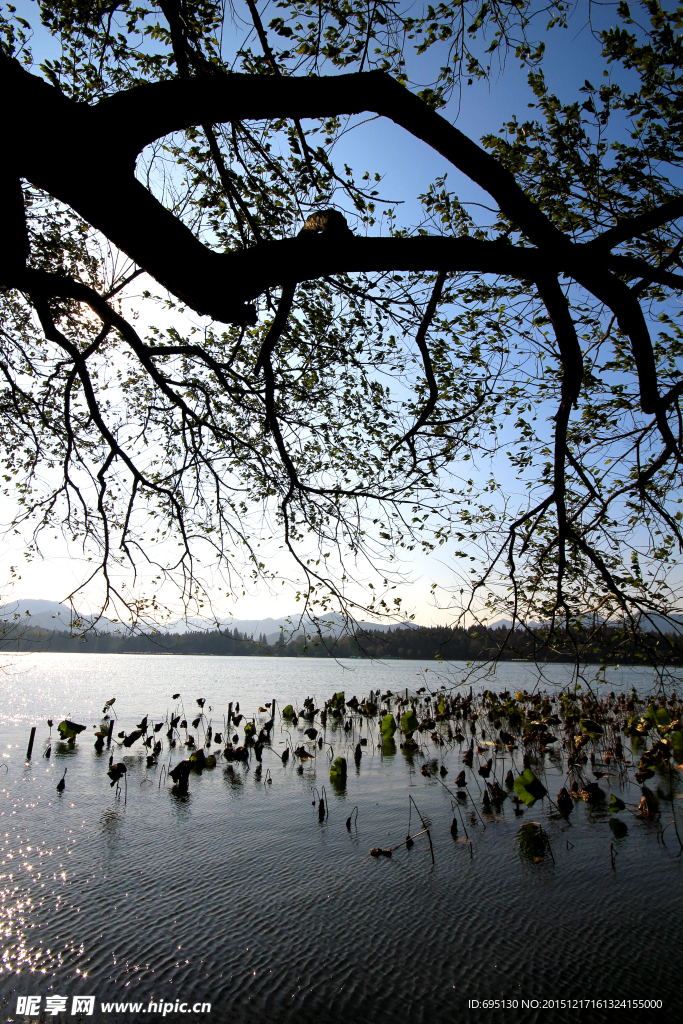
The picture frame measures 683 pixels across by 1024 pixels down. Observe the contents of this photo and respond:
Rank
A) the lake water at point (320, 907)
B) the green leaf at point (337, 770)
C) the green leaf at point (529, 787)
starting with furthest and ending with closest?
the green leaf at point (337, 770)
the green leaf at point (529, 787)
the lake water at point (320, 907)

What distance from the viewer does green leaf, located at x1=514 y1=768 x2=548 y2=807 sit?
7297 millimetres

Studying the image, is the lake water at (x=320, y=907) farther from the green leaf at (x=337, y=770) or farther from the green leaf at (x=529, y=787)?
the green leaf at (x=337, y=770)

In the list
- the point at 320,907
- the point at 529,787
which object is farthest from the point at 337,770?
the point at 320,907

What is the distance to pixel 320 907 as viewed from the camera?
16.8ft

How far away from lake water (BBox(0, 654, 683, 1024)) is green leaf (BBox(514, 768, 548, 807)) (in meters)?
0.47

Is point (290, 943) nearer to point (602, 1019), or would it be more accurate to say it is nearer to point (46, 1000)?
point (46, 1000)

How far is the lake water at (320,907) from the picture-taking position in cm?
392

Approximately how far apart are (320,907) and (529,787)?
349 cm

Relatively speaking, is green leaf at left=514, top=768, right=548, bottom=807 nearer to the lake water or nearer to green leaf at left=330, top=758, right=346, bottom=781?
the lake water

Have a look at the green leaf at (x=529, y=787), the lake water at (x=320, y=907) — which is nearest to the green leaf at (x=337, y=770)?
the lake water at (x=320, y=907)

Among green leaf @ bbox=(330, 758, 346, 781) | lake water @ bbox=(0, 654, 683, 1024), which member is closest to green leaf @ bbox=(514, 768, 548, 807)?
lake water @ bbox=(0, 654, 683, 1024)

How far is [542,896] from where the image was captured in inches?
215

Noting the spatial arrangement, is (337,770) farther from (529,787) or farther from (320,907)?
(320,907)

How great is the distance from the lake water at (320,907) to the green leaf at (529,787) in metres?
0.47
